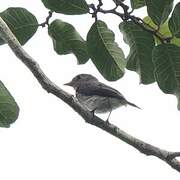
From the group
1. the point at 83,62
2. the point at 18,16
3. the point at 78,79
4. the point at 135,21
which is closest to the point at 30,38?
the point at 18,16

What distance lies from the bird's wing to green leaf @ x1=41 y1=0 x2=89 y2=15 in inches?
113

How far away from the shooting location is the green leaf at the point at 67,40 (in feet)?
13.7

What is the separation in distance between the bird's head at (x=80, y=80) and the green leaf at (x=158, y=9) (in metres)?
4.16

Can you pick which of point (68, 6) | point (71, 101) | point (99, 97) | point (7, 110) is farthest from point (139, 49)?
point (99, 97)

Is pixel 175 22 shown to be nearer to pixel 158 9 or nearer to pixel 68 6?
pixel 158 9

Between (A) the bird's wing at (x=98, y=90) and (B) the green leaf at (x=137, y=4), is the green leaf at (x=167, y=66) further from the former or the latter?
(A) the bird's wing at (x=98, y=90)

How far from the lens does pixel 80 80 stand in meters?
8.42

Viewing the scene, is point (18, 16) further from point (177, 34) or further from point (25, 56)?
point (177, 34)

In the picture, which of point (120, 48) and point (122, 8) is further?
point (120, 48)

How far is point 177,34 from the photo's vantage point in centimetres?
373

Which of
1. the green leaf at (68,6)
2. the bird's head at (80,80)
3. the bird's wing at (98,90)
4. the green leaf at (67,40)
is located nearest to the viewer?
the green leaf at (68,6)

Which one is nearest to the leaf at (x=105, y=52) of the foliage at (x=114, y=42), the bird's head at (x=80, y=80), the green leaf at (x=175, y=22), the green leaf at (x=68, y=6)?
the foliage at (x=114, y=42)

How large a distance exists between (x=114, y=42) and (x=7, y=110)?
2.61ft

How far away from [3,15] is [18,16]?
4.8 inches
